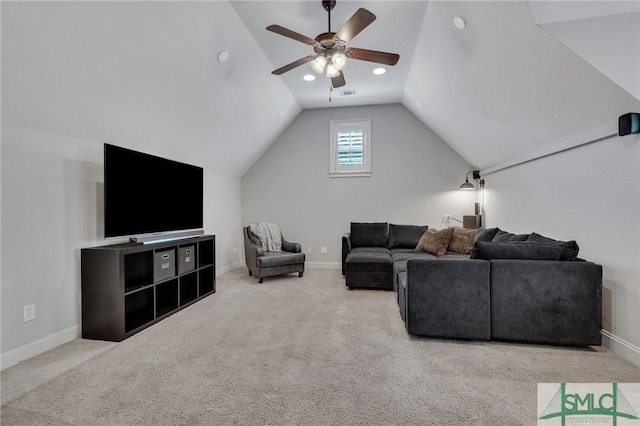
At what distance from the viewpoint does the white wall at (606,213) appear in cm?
224

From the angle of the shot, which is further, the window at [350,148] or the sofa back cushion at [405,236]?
the window at [350,148]

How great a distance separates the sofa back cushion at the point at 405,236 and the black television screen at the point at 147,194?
313 cm

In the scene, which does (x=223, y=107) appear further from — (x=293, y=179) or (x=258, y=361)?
(x=258, y=361)

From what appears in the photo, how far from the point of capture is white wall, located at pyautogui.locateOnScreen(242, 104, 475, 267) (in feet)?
18.4

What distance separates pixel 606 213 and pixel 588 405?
5.01 feet

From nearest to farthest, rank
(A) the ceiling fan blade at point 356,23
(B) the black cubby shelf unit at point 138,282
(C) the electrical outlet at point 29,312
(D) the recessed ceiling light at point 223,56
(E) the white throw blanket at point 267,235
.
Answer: (A) the ceiling fan blade at point 356,23 < (C) the electrical outlet at point 29,312 < (B) the black cubby shelf unit at point 138,282 < (D) the recessed ceiling light at point 223,56 < (E) the white throw blanket at point 267,235

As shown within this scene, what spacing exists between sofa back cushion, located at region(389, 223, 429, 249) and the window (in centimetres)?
127

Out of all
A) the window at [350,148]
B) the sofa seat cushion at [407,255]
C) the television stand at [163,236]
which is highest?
the window at [350,148]

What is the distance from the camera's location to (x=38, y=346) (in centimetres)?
238

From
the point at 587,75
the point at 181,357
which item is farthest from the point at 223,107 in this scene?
the point at 587,75

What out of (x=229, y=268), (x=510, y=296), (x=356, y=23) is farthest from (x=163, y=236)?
(x=510, y=296)

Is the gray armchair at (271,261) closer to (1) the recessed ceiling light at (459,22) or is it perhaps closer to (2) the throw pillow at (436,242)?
(2) the throw pillow at (436,242)

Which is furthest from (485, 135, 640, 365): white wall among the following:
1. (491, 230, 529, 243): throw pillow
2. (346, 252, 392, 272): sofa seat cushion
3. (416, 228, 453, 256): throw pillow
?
(346, 252, 392, 272): sofa seat cushion

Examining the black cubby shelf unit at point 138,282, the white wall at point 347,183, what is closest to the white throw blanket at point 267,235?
the white wall at point 347,183
